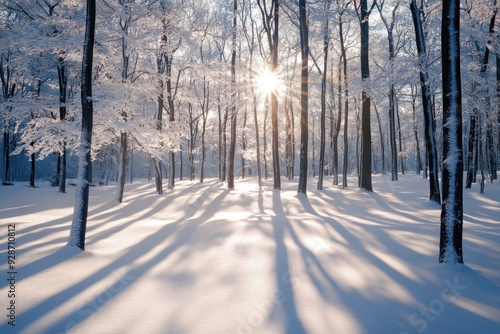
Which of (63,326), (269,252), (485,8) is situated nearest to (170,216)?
(269,252)

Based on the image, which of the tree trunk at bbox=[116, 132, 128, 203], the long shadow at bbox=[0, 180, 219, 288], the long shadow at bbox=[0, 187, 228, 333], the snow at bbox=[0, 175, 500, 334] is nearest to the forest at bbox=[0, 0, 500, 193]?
the tree trunk at bbox=[116, 132, 128, 203]

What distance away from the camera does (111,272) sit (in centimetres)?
486

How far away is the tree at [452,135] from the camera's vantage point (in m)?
4.73

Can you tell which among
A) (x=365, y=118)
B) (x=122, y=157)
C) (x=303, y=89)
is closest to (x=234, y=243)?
(x=122, y=157)

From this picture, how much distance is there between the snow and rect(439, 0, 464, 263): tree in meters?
0.55

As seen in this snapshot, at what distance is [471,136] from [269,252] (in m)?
15.7

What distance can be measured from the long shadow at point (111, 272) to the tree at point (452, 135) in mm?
5151

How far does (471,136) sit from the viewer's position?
625 inches

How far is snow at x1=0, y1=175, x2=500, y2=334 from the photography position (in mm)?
3387

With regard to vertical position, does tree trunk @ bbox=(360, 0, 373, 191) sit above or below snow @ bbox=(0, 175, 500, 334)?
above

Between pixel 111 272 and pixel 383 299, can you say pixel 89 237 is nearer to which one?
pixel 111 272

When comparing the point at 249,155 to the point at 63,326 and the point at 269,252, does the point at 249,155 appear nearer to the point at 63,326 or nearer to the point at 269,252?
the point at 269,252

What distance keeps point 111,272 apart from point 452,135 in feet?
19.9

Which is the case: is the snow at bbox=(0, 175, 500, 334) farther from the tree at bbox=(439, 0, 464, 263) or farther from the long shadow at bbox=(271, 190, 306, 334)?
the tree at bbox=(439, 0, 464, 263)
